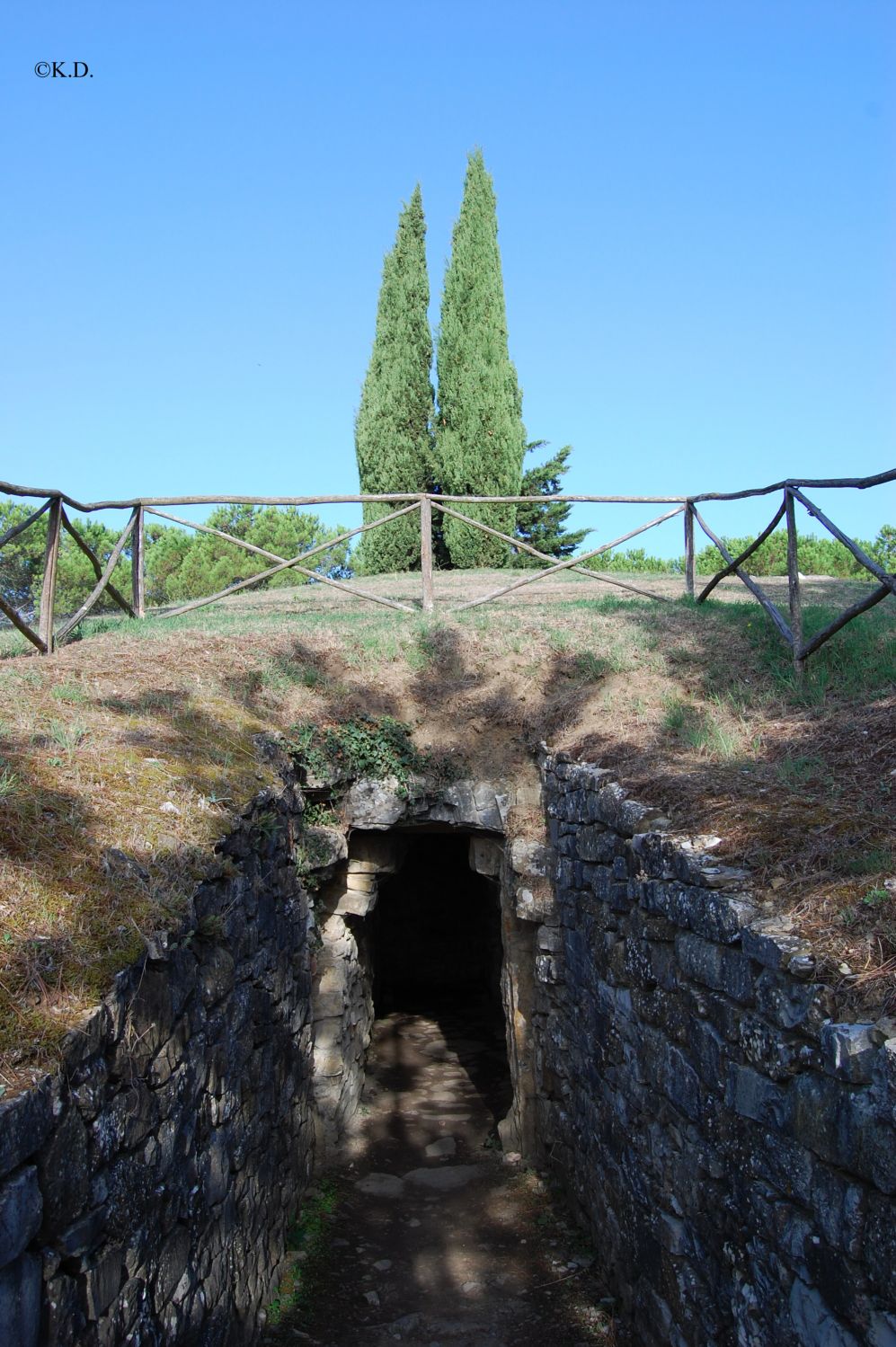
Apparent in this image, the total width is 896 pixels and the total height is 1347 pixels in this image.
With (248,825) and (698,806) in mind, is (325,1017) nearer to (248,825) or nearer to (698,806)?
(248,825)

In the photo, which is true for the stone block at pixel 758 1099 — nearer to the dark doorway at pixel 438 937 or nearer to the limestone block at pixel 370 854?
the limestone block at pixel 370 854

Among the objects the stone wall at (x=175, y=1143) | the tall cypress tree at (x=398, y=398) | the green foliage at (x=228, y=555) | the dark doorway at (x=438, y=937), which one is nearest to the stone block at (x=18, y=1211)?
the stone wall at (x=175, y=1143)

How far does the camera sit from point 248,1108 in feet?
17.2

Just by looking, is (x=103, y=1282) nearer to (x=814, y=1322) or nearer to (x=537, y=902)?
(x=814, y=1322)

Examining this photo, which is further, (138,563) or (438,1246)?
(138,563)

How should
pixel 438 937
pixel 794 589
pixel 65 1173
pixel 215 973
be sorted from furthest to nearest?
pixel 438 937 < pixel 794 589 < pixel 215 973 < pixel 65 1173

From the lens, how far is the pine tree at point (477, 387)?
19406mm

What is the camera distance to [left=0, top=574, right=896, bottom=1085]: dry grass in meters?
3.62

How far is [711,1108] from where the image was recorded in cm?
421

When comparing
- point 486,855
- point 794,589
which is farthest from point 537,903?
point 794,589

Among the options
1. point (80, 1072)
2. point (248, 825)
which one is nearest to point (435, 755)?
point (248, 825)

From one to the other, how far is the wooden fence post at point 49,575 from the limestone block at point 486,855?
3786mm

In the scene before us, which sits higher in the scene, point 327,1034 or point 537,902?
point 537,902

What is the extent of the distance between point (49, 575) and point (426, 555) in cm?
349
